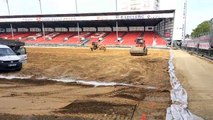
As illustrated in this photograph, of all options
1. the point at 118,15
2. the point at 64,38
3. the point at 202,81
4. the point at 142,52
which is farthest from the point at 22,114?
the point at 64,38

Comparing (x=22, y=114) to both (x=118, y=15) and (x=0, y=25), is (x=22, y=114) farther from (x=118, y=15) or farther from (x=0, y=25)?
(x=0, y=25)

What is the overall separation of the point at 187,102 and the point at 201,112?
1.40 meters

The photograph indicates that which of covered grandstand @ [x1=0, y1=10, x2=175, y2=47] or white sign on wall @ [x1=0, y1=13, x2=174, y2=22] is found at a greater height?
white sign on wall @ [x1=0, y1=13, x2=174, y2=22]

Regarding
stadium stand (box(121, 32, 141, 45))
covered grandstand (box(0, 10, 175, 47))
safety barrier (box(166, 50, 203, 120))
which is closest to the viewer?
safety barrier (box(166, 50, 203, 120))

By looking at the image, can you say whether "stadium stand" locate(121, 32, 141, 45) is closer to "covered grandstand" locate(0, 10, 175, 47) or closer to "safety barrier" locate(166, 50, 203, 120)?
"covered grandstand" locate(0, 10, 175, 47)

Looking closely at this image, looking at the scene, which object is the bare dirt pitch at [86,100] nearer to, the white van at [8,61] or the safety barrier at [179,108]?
the safety barrier at [179,108]

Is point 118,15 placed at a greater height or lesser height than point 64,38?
greater

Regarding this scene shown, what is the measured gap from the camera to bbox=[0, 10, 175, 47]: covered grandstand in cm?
6631

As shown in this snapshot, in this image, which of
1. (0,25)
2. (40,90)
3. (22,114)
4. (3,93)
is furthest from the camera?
(0,25)

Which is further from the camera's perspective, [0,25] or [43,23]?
[0,25]

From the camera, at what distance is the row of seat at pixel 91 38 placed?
67.6 m

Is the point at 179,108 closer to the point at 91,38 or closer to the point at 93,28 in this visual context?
the point at 91,38

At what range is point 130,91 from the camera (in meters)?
12.7

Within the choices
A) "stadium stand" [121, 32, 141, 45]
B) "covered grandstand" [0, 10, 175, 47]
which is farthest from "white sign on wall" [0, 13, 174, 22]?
"stadium stand" [121, 32, 141, 45]
